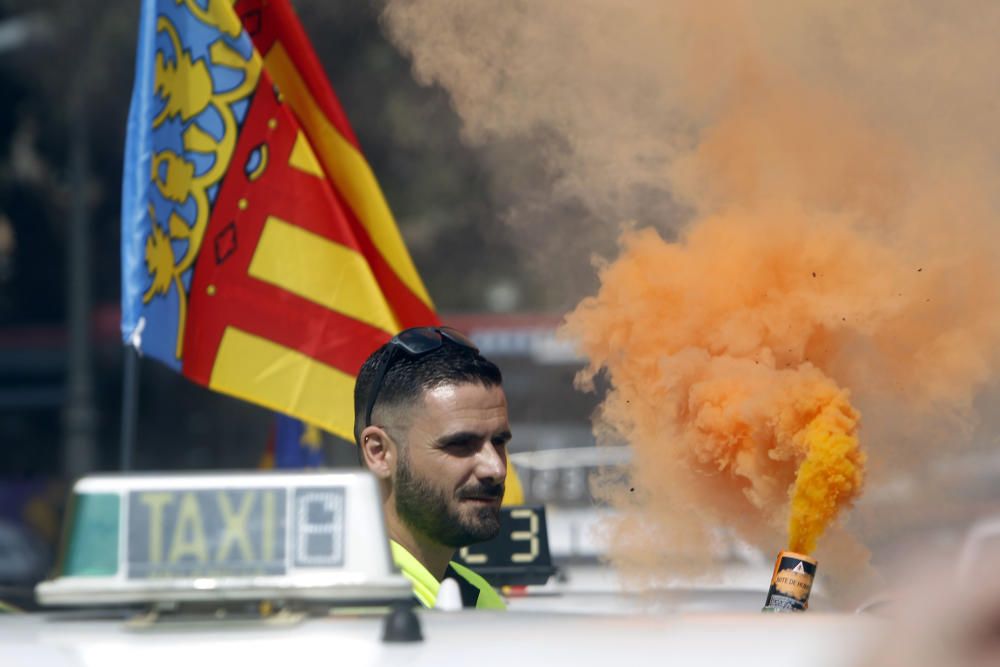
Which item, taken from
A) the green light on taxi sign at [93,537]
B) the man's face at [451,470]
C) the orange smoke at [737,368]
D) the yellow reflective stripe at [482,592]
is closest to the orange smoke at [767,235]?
the orange smoke at [737,368]

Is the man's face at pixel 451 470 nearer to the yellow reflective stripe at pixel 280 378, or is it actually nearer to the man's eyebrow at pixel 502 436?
the man's eyebrow at pixel 502 436

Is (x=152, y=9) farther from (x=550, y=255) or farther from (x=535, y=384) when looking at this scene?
(x=535, y=384)

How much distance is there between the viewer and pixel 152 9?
5.63 metres

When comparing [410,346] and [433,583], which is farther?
[410,346]

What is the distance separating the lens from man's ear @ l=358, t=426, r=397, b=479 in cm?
330

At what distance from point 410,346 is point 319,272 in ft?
7.32

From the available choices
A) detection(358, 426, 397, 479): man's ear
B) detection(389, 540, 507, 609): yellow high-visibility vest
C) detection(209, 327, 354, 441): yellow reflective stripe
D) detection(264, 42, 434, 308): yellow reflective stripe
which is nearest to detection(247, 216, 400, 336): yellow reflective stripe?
detection(209, 327, 354, 441): yellow reflective stripe

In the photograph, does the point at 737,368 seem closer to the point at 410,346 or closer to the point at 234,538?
the point at 410,346

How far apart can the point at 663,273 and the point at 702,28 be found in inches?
38.2

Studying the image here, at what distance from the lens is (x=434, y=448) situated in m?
3.24

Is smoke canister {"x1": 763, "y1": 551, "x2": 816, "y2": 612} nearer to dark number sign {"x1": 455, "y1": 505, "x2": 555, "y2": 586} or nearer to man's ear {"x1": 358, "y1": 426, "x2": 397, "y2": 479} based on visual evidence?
man's ear {"x1": 358, "y1": 426, "x2": 397, "y2": 479}

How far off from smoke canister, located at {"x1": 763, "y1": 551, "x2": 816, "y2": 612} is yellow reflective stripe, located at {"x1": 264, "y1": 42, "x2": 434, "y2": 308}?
3.21 metres

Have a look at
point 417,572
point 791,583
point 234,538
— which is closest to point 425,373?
point 417,572

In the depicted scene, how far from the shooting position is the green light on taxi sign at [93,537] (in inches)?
76.2
